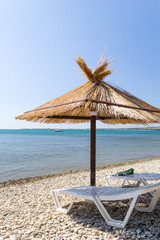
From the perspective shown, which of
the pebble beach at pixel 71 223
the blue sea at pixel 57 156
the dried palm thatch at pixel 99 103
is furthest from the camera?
the blue sea at pixel 57 156

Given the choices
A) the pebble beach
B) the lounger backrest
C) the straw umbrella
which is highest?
the straw umbrella

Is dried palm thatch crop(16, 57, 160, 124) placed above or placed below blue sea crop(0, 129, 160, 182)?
above

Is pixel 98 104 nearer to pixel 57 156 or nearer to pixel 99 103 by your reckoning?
pixel 99 103

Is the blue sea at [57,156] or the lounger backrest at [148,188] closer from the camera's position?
the lounger backrest at [148,188]

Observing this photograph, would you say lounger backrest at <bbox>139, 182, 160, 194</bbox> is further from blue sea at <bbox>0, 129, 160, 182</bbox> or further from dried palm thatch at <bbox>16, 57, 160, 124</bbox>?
blue sea at <bbox>0, 129, 160, 182</bbox>

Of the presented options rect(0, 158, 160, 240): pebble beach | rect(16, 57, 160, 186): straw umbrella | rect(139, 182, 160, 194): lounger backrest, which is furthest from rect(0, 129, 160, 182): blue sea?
rect(139, 182, 160, 194): lounger backrest

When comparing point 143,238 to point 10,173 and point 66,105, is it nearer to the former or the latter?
point 66,105

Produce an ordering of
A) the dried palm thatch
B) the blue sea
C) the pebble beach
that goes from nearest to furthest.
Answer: the pebble beach < the dried palm thatch < the blue sea

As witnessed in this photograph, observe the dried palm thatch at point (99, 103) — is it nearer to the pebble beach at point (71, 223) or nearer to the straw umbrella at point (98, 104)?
the straw umbrella at point (98, 104)

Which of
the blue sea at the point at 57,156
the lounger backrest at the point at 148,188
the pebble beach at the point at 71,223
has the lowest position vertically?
the blue sea at the point at 57,156

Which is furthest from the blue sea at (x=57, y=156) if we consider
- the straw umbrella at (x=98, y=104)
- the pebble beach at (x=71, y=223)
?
the straw umbrella at (x=98, y=104)

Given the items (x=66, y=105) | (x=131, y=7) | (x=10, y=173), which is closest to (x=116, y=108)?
(x=66, y=105)

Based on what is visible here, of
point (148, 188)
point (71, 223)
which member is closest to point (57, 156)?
point (71, 223)

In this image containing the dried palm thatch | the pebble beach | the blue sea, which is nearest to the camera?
the pebble beach
